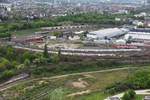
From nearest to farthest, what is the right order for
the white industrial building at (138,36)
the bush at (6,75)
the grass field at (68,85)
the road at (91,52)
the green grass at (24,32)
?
the grass field at (68,85)
the bush at (6,75)
the road at (91,52)
the white industrial building at (138,36)
the green grass at (24,32)

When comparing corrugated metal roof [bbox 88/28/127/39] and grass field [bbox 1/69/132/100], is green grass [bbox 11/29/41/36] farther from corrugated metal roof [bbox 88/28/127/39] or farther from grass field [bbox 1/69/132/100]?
grass field [bbox 1/69/132/100]

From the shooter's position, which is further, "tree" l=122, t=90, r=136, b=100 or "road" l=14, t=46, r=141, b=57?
"road" l=14, t=46, r=141, b=57

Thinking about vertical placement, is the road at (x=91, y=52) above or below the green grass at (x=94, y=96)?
above

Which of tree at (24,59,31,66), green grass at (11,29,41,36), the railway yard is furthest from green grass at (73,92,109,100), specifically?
green grass at (11,29,41,36)

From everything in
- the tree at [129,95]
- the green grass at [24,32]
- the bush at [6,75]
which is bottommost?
the tree at [129,95]

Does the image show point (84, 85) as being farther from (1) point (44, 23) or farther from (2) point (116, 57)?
(1) point (44, 23)

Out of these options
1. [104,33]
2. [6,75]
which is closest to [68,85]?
[6,75]

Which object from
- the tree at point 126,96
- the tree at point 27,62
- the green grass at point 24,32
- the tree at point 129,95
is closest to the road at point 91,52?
the tree at point 27,62

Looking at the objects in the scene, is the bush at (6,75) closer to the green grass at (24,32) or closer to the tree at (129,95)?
the tree at (129,95)

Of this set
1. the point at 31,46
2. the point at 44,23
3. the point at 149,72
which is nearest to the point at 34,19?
the point at 44,23
